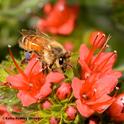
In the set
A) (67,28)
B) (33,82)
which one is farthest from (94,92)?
(67,28)

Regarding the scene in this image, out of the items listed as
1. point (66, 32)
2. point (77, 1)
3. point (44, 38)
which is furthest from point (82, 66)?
point (77, 1)

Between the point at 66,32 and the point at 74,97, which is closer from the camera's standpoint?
the point at 74,97

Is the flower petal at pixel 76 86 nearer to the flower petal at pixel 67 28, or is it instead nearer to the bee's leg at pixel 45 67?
the bee's leg at pixel 45 67

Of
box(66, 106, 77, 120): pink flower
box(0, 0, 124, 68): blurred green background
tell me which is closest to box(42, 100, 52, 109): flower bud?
box(66, 106, 77, 120): pink flower

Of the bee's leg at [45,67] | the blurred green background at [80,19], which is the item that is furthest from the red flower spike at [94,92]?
the blurred green background at [80,19]

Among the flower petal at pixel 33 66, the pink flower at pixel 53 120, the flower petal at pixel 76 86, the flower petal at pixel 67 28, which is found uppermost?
the flower petal at pixel 33 66

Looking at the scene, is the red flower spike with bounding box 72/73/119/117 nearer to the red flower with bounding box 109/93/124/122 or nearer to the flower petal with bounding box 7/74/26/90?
the red flower with bounding box 109/93/124/122

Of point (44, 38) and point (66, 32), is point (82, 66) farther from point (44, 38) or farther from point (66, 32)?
point (66, 32)
